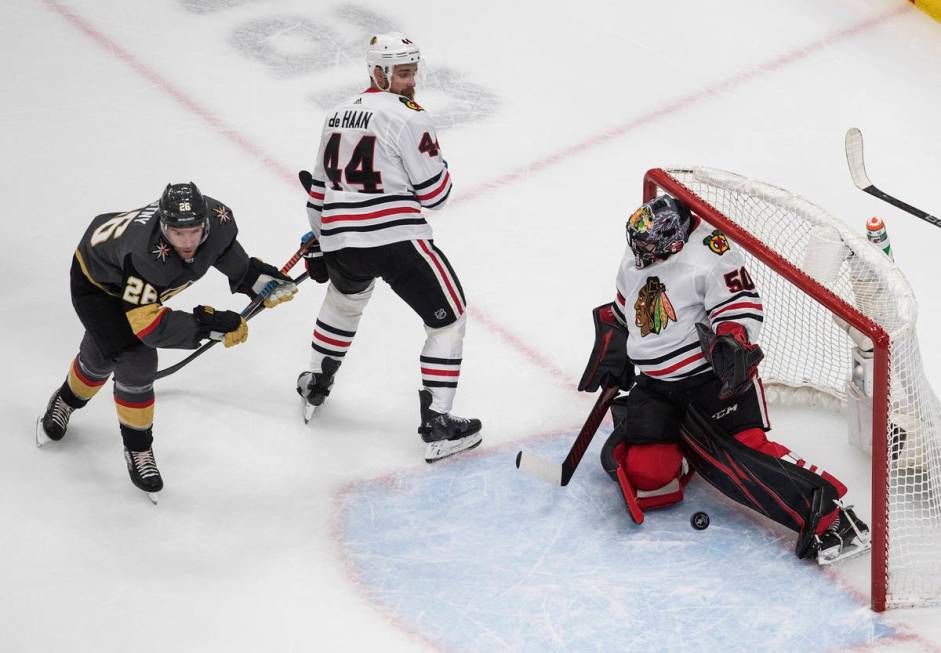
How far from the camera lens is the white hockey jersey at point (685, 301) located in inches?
129

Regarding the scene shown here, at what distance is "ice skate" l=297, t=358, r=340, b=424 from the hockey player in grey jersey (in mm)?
291

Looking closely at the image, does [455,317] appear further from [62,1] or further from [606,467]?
[62,1]

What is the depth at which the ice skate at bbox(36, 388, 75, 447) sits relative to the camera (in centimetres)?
379

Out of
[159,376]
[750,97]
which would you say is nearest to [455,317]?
[159,376]

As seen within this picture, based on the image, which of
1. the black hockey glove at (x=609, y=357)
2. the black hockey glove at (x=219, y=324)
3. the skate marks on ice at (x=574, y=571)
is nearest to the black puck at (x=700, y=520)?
the skate marks on ice at (x=574, y=571)

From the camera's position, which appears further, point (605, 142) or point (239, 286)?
point (605, 142)

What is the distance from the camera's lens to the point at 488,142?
17.1 feet

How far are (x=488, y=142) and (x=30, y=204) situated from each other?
169 centimetres

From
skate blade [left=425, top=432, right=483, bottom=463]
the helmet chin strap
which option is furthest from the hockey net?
skate blade [left=425, top=432, right=483, bottom=463]

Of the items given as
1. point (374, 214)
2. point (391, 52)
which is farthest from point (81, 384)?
point (391, 52)

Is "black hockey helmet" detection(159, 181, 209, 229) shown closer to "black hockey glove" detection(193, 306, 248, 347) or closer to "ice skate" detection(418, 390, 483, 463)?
"black hockey glove" detection(193, 306, 248, 347)

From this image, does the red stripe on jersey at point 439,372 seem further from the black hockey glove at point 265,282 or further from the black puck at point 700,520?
the black puck at point 700,520

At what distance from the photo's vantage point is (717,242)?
10.9 ft

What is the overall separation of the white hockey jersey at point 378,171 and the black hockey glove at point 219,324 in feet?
1.13
